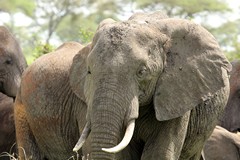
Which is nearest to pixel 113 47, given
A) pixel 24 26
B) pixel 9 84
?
pixel 9 84

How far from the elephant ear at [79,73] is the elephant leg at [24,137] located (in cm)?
99

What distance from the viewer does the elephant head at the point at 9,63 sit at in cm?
977

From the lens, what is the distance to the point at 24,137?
7.48m

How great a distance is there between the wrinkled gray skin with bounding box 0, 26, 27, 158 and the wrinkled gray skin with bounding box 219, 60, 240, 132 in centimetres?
231

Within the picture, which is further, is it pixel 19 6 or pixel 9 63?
pixel 19 6

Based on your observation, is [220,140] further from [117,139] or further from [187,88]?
[117,139]

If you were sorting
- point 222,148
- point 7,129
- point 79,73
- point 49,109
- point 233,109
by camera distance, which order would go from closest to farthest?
point 79,73, point 49,109, point 222,148, point 7,129, point 233,109

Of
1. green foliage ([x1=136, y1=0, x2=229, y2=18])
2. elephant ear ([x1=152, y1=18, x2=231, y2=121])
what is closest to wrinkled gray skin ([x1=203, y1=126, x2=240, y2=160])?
elephant ear ([x1=152, y1=18, x2=231, y2=121])

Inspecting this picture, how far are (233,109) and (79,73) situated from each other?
410cm

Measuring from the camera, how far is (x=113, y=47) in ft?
18.8

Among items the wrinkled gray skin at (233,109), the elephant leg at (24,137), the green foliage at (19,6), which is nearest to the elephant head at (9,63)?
the elephant leg at (24,137)

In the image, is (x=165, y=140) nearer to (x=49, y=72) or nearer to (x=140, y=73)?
(x=140, y=73)

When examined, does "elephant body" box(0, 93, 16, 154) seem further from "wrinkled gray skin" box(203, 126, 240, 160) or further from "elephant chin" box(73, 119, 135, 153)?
"elephant chin" box(73, 119, 135, 153)

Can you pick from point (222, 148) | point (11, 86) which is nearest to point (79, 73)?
point (222, 148)
